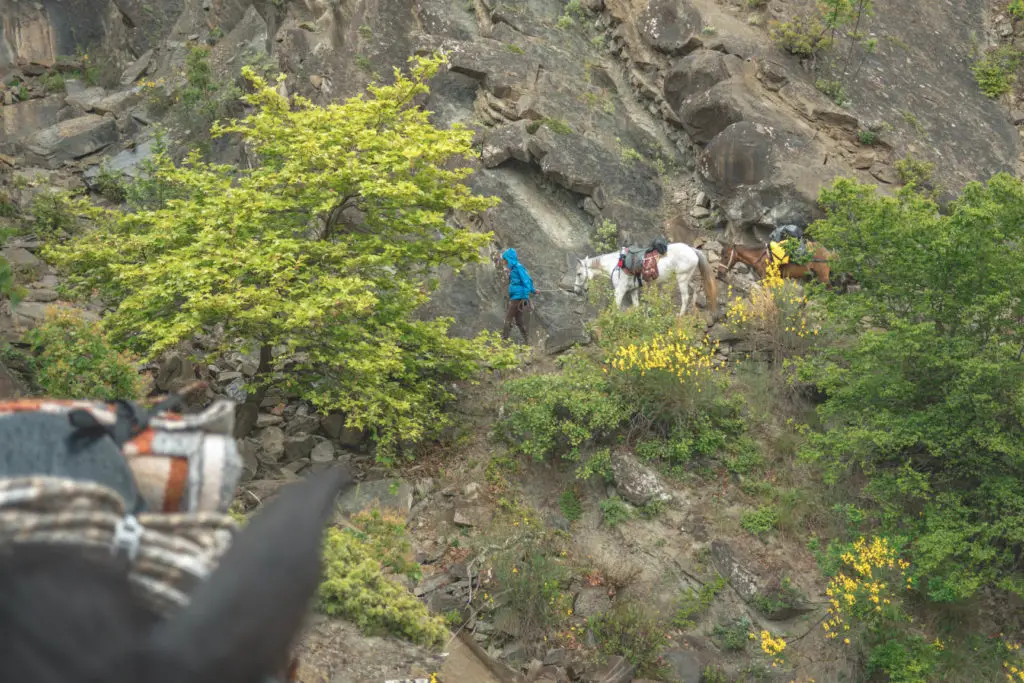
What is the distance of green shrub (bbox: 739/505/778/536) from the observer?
43.3ft

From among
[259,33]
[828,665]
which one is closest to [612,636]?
[828,665]

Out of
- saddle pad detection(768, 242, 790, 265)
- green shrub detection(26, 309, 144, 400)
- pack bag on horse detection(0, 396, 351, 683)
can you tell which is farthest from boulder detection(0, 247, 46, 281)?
pack bag on horse detection(0, 396, 351, 683)

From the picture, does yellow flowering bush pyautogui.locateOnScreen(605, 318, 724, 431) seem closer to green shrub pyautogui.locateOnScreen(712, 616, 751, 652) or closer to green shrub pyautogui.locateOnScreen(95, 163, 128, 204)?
green shrub pyautogui.locateOnScreen(712, 616, 751, 652)

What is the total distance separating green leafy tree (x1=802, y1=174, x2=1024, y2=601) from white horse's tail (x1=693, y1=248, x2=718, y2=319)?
468 centimetres

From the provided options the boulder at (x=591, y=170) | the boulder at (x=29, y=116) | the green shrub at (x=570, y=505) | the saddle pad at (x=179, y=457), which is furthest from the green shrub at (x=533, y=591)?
the boulder at (x=29, y=116)

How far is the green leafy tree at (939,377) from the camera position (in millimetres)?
10875

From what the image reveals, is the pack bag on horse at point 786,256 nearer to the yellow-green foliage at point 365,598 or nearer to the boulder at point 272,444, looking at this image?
the boulder at point 272,444

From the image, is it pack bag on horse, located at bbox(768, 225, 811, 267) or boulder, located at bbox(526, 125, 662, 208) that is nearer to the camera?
pack bag on horse, located at bbox(768, 225, 811, 267)

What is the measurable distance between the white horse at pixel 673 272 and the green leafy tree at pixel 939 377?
4644 mm

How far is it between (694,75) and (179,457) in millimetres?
20918

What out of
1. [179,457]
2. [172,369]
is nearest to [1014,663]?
[179,457]

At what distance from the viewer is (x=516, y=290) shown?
16812mm

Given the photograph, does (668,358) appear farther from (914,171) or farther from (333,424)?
(914,171)

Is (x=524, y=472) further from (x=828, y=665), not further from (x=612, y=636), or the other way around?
(x=828, y=665)
